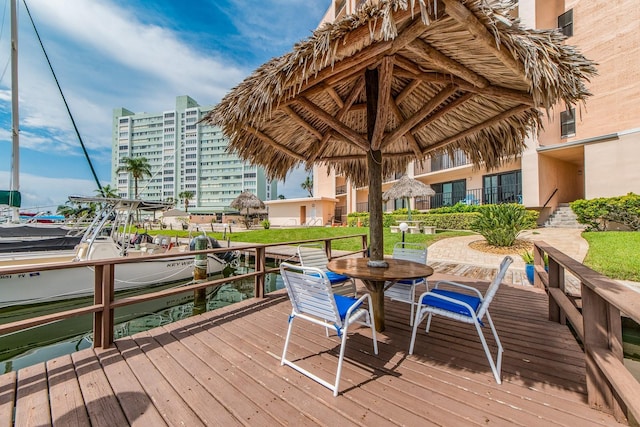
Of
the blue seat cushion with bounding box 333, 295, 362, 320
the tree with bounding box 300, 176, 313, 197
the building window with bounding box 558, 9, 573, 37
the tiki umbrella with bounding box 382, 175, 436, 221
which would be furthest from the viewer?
the tree with bounding box 300, 176, 313, 197

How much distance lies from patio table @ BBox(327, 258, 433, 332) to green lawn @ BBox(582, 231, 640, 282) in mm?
5660

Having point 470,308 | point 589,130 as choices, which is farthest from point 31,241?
point 589,130

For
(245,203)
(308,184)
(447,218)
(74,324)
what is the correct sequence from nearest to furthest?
1. (74,324)
2. (447,218)
3. (245,203)
4. (308,184)

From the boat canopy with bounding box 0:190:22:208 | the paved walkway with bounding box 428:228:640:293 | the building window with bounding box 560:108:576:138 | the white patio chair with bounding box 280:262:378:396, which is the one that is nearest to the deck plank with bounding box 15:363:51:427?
the white patio chair with bounding box 280:262:378:396

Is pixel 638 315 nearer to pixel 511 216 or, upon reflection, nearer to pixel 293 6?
pixel 511 216

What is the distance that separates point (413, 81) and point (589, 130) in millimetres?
12529

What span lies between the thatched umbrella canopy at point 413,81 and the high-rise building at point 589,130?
4109 millimetres

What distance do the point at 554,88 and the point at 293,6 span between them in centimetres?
877

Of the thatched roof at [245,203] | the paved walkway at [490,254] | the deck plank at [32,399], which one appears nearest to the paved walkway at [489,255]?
the paved walkway at [490,254]

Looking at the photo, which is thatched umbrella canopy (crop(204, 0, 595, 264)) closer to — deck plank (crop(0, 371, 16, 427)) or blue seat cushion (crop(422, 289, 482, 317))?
blue seat cushion (crop(422, 289, 482, 317))

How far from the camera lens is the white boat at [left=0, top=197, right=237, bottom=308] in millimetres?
5961

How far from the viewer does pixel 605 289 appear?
154cm

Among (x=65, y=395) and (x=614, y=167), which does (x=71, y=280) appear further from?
(x=614, y=167)

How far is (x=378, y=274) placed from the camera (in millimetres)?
2613
